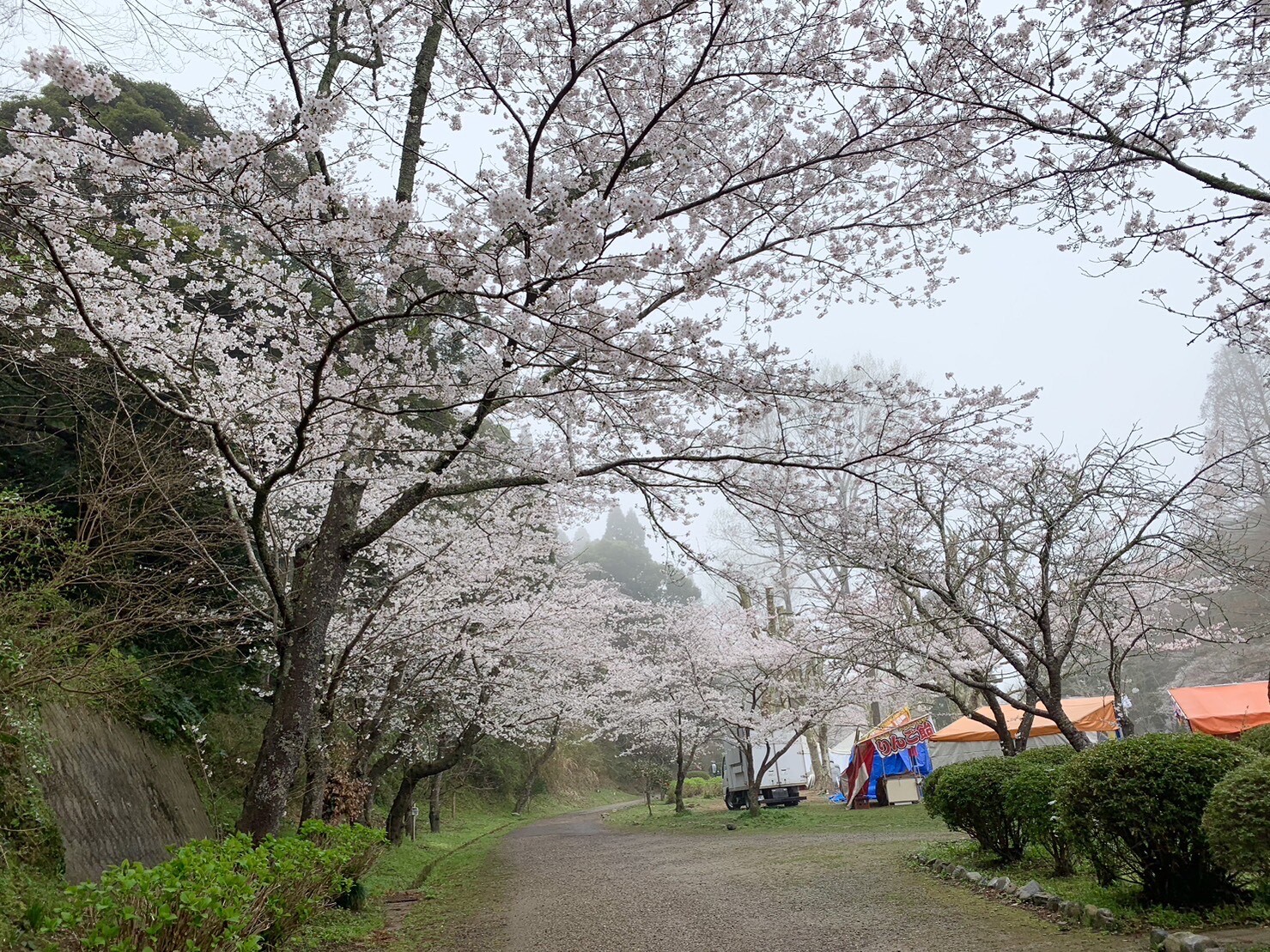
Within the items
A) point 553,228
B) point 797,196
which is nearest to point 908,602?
point 797,196

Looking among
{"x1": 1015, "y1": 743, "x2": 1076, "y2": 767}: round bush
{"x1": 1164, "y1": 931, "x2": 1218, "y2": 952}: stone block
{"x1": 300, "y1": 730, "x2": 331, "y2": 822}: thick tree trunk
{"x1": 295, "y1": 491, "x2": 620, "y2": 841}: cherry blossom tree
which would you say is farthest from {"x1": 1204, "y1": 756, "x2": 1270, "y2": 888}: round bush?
{"x1": 300, "y1": 730, "x2": 331, "y2": 822}: thick tree trunk

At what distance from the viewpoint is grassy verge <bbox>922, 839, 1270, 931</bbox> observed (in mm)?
4000

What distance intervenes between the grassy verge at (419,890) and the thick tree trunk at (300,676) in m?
0.98

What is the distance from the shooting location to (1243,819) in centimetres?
321

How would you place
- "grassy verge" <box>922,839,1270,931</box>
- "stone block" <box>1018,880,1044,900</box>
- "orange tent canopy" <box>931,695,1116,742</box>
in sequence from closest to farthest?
"grassy verge" <box>922,839,1270,931</box>, "stone block" <box>1018,880,1044,900</box>, "orange tent canopy" <box>931,695,1116,742</box>

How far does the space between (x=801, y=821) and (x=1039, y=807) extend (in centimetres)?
991

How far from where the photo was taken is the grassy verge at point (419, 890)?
5.81 metres

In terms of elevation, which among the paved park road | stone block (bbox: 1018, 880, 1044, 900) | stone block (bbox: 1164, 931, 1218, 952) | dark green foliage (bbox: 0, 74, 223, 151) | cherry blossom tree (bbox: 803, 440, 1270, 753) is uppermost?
dark green foliage (bbox: 0, 74, 223, 151)

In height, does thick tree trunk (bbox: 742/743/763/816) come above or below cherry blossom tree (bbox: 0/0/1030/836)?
below

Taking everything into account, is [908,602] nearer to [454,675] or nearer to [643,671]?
[454,675]

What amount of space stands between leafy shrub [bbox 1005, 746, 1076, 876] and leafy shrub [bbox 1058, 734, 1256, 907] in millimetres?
1008

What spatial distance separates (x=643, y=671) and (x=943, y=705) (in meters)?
19.8

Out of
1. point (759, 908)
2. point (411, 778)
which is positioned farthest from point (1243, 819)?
point (411, 778)

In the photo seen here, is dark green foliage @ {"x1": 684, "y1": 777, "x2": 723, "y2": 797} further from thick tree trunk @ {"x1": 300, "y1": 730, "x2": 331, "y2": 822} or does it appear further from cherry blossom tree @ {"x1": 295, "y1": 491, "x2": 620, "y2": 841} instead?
thick tree trunk @ {"x1": 300, "y1": 730, "x2": 331, "y2": 822}
